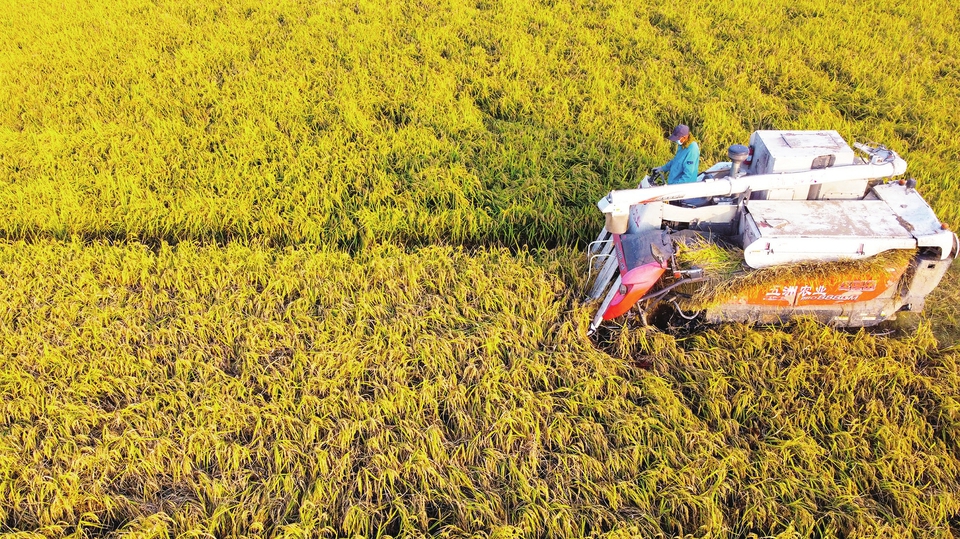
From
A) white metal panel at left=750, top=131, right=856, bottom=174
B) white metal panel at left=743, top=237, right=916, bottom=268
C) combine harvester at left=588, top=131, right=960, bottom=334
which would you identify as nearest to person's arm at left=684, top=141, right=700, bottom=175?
combine harvester at left=588, top=131, right=960, bottom=334

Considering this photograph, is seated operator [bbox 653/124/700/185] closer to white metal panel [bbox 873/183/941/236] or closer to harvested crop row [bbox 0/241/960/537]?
harvested crop row [bbox 0/241/960/537]

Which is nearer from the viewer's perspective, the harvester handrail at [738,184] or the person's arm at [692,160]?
the harvester handrail at [738,184]

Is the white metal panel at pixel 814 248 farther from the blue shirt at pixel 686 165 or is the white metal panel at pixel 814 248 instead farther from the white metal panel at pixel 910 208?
the blue shirt at pixel 686 165

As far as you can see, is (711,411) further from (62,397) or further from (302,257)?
(62,397)

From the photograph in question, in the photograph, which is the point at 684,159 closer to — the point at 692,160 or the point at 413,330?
the point at 692,160

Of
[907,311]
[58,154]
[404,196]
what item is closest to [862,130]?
[907,311]

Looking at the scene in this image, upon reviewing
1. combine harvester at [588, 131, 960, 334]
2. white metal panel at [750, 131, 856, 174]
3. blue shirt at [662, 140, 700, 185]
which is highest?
white metal panel at [750, 131, 856, 174]

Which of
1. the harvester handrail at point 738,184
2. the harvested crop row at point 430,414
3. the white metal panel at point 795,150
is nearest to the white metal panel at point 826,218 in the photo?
the harvester handrail at point 738,184
